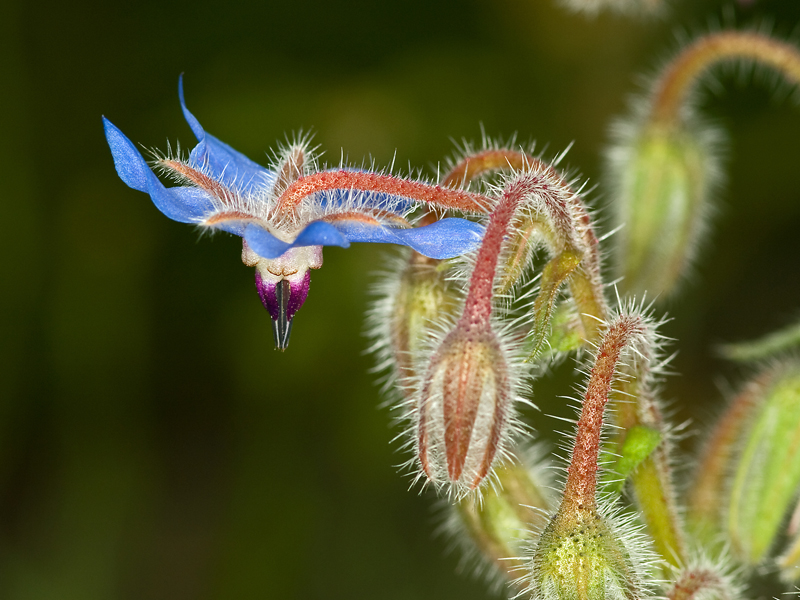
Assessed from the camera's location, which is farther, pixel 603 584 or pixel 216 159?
pixel 216 159

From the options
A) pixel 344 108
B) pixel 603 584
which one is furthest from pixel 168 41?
pixel 603 584

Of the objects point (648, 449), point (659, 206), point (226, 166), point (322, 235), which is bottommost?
point (648, 449)

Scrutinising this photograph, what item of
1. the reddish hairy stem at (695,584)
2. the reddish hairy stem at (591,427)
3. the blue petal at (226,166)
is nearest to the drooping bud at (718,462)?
the reddish hairy stem at (695,584)

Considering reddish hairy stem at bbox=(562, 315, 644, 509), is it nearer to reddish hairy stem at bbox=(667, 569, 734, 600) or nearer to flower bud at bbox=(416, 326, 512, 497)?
flower bud at bbox=(416, 326, 512, 497)

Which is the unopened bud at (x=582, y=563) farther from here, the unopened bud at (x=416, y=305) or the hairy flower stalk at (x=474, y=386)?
the unopened bud at (x=416, y=305)

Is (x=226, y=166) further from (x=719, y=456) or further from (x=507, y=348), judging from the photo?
(x=719, y=456)

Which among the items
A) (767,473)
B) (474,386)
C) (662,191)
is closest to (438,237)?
(474,386)

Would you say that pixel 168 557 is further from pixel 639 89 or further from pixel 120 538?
pixel 639 89
